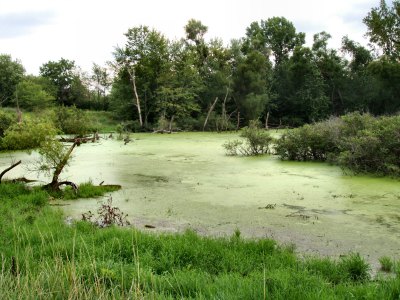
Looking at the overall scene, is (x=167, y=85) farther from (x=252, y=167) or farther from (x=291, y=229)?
(x=291, y=229)

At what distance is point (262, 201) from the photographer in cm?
696

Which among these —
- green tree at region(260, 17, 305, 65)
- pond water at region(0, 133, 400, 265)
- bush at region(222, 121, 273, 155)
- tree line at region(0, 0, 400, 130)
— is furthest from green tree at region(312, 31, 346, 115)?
pond water at region(0, 133, 400, 265)

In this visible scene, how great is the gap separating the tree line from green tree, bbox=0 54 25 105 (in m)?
0.10

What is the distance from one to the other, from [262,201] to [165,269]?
3.33 metres

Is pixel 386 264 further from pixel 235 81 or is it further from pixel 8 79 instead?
pixel 8 79

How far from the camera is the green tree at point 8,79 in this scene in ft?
123

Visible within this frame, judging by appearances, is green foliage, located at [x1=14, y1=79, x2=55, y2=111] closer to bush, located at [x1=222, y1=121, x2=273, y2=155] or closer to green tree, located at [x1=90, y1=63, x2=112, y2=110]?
green tree, located at [x1=90, y1=63, x2=112, y2=110]

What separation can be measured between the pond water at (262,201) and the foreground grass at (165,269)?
2.28 feet

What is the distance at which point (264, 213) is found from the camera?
6152 millimetres

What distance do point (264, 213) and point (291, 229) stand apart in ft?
2.83

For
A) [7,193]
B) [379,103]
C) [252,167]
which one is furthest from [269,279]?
[379,103]

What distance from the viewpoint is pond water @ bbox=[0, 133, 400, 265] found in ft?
16.6

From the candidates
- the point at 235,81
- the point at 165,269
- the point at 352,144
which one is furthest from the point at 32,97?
the point at 165,269

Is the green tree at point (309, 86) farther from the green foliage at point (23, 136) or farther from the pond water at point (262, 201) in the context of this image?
the green foliage at point (23, 136)
